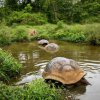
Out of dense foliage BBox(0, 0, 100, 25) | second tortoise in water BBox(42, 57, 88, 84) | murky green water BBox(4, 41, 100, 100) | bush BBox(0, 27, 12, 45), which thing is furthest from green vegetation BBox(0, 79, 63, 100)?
dense foliage BBox(0, 0, 100, 25)

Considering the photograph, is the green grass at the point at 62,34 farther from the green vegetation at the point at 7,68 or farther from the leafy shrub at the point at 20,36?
the green vegetation at the point at 7,68

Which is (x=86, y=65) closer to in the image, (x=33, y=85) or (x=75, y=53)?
(x=75, y=53)

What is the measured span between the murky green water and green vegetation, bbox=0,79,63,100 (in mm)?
1453

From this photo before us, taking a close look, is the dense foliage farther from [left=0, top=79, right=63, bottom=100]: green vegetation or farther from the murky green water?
[left=0, top=79, right=63, bottom=100]: green vegetation

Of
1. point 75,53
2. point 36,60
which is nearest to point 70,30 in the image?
point 75,53

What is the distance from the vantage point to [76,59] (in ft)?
50.6

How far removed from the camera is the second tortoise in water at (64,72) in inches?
390

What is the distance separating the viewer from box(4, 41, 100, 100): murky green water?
32.1 feet

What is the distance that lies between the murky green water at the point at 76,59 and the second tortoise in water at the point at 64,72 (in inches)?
15.3

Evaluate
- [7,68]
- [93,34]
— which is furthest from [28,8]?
[7,68]

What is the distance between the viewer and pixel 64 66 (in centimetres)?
1011

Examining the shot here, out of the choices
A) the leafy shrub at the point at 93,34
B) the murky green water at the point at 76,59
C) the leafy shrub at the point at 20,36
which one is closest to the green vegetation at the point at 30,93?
the murky green water at the point at 76,59

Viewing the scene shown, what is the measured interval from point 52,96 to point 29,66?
604cm

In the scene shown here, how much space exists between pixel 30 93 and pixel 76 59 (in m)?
7.87
